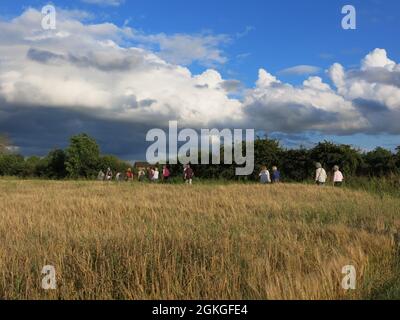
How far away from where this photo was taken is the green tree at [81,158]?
63562 millimetres

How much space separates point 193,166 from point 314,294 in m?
39.2

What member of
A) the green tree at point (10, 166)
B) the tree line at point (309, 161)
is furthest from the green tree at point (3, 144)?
the tree line at point (309, 161)

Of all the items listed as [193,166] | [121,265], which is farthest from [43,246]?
[193,166]

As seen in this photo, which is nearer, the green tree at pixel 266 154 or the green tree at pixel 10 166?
the green tree at pixel 266 154

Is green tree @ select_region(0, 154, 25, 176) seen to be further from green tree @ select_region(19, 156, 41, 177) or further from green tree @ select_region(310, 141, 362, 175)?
green tree @ select_region(310, 141, 362, 175)

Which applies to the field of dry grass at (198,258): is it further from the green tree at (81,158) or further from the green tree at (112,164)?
the green tree at (81,158)

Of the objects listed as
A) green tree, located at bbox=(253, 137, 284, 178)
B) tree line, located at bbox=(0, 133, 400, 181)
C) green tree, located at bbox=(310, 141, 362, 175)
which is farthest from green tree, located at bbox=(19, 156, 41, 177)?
green tree, located at bbox=(310, 141, 362, 175)

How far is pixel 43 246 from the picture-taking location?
25.1ft

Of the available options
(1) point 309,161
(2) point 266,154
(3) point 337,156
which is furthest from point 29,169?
(3) point 337,156

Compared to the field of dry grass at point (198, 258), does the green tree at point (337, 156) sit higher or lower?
higher

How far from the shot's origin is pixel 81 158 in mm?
64625

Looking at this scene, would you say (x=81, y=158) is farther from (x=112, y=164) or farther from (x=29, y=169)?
(x=29, y=169)
